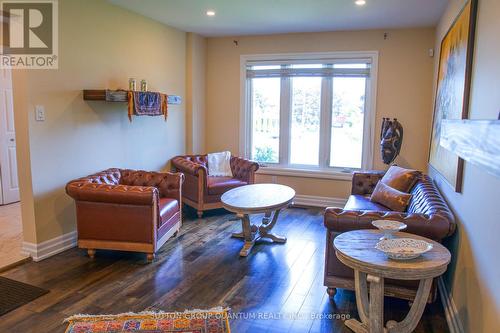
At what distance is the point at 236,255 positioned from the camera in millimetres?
3707

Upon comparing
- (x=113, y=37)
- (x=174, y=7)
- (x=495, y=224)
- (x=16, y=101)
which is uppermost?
(x=174, y=7)

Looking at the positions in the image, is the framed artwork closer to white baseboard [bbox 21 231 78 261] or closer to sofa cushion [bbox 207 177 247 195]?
sofa cushion [bbox 207 177 247 195]

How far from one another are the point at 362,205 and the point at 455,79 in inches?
58.3

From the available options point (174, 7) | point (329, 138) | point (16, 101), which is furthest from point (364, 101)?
point (16, 101)

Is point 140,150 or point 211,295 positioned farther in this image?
point 140,150

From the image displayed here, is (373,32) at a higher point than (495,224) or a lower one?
higher

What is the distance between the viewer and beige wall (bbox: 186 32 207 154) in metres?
5.70

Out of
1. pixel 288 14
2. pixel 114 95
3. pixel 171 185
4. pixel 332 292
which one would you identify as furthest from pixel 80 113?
pixel 332 292

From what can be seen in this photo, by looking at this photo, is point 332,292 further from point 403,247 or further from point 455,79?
point 455,79

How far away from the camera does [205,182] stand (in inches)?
192

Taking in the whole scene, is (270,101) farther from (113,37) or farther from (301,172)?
(113,37)

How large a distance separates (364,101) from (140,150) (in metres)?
3.14

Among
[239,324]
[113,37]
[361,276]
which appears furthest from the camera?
[113,37]
